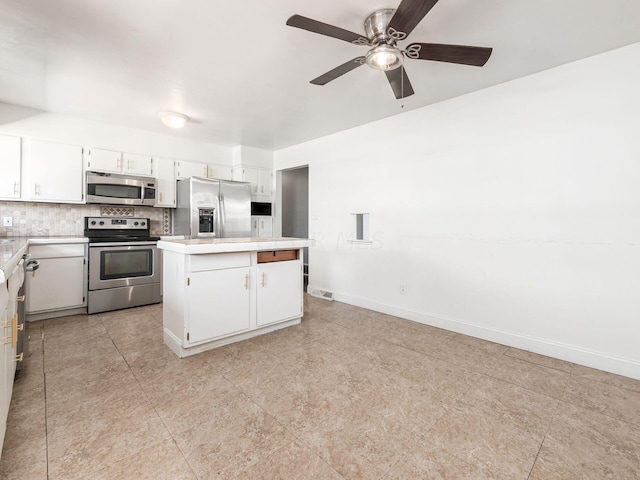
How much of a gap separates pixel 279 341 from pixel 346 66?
7.98 feet

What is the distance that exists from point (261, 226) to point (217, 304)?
2951mm

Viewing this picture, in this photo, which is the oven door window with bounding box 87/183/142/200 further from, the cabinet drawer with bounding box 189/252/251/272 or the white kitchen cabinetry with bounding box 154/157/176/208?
the cabinet drawer with bounding box 189/252/251/272

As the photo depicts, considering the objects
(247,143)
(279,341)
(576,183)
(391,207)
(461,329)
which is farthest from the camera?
(247,143)

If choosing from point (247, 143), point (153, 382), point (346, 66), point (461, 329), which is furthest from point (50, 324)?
point (461, 329)

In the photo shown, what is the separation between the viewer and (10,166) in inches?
139

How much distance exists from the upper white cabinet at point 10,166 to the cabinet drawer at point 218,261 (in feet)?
9.33

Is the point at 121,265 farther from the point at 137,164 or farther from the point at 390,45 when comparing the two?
the point at 390,45

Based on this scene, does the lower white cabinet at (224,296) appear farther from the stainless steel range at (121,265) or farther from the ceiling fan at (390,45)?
the ceiling fan at (390,45)

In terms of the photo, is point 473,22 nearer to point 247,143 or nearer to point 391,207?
point 391,207

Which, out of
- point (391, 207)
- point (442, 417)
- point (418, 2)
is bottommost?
point (442, 417)

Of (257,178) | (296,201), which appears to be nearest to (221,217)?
(257,178)

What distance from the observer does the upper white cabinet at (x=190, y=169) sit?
477cm

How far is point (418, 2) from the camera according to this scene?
1.54 meters

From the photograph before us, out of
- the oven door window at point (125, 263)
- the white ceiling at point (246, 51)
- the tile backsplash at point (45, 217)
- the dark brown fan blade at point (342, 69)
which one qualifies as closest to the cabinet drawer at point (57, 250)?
the oven door window at point (125, 263)
